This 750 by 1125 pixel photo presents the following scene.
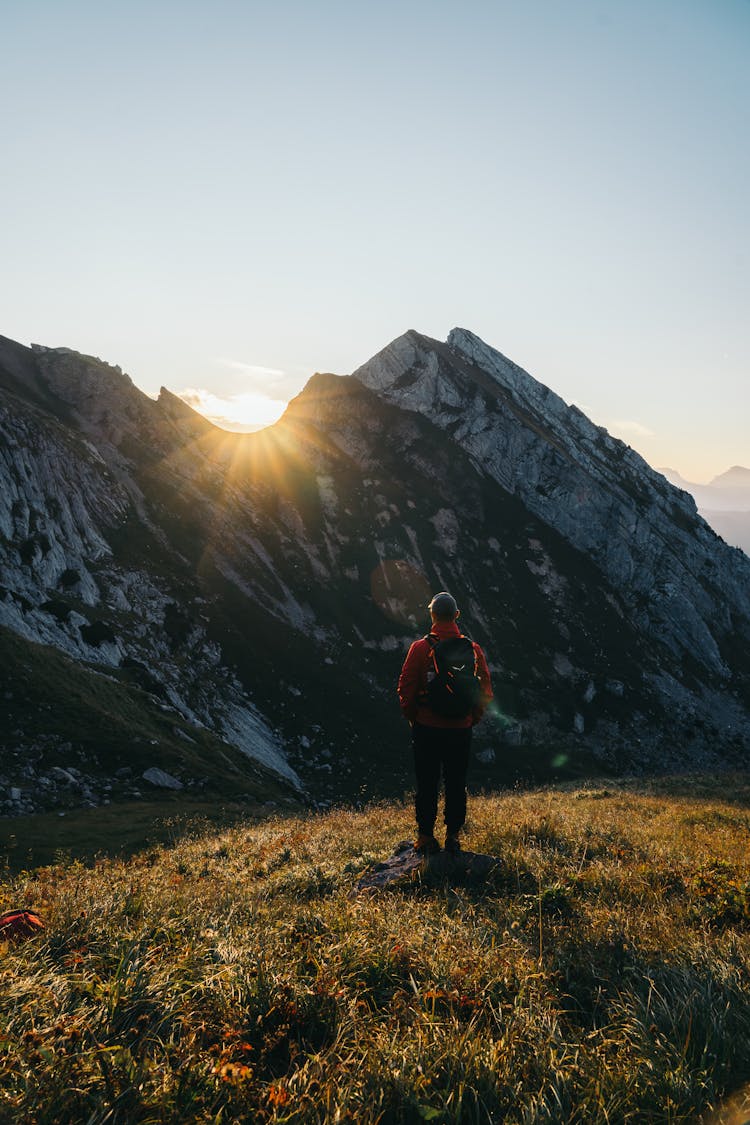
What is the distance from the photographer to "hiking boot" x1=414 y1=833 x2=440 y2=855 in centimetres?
827

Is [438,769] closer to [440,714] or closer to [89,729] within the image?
[440,714]

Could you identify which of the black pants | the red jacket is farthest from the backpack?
the black pants

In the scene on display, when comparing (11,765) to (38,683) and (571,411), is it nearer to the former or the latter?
(38,683)

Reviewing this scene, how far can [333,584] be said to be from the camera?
6938 cm

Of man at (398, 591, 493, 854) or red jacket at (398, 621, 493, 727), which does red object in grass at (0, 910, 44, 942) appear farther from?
red jacket at (398, 621, 493, 727)

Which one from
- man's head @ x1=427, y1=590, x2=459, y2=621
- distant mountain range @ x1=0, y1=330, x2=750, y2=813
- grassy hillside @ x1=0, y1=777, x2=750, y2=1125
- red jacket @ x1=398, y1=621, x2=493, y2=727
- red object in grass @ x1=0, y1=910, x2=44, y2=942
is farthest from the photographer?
distant mountain range @ x1=0, y1=330, x2=750, y2=813

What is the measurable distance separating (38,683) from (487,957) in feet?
93.6

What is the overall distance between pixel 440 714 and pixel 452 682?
50 centimetres

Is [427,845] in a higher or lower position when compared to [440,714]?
lower

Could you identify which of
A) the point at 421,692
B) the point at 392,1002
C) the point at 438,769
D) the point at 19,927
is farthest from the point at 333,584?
the point at 392,1002

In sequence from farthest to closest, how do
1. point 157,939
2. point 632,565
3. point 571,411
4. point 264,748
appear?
1. point 571,411
2. point 632,565
3. point 264,748
4. point 157,939

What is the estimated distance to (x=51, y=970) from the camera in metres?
4.54

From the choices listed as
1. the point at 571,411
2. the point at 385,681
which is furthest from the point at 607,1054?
the point at 571,411

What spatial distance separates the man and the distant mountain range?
20.0 metres
